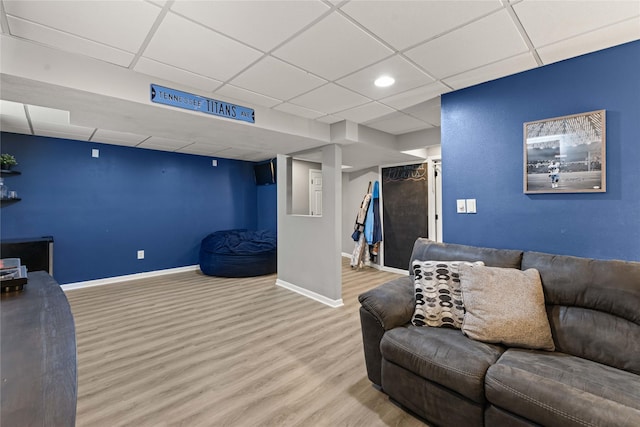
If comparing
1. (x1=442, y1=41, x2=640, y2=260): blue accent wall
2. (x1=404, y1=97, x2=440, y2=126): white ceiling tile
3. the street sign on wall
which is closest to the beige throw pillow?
(x1=442, y1=41, x2=640, y2=260): blue accent wall

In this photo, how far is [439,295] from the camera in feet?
6.43

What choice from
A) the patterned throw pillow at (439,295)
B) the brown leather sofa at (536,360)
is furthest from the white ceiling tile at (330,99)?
the brown leather sofa at (536,360)

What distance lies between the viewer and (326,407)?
1816mm

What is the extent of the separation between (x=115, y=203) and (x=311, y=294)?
378cm

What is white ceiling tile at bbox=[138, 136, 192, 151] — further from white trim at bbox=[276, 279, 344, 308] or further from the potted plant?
white trim at bbox=[276, 279, 344, 308]

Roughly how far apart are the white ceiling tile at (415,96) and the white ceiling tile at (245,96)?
1.14 meters

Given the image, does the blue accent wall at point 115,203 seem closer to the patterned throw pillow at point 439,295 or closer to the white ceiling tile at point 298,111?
the white ceiling tile at point 298,111

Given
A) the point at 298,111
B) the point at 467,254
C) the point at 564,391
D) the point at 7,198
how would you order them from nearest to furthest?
the point at 564,391 < the point at 467,254 < the point at 298,111 < the point at 7,198

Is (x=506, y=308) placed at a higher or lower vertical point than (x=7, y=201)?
lower

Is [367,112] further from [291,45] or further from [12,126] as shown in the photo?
[12,126]

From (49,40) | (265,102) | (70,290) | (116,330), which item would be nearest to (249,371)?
(116,330)

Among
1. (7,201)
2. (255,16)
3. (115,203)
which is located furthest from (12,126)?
(255,16)

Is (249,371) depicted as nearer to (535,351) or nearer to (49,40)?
(535,351)

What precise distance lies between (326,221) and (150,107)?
2.31m
